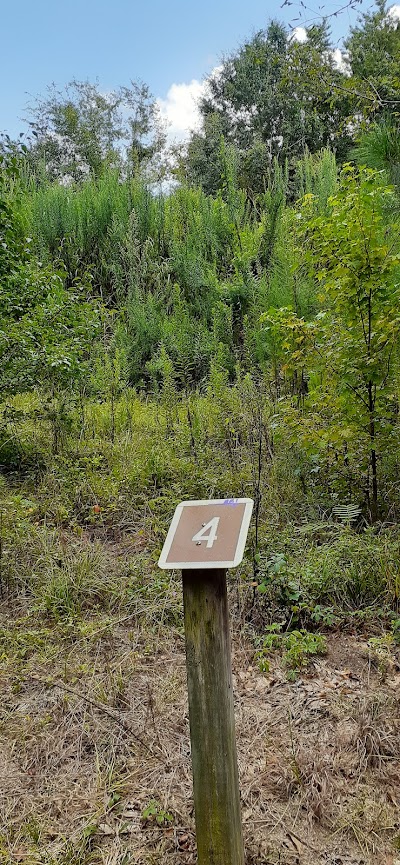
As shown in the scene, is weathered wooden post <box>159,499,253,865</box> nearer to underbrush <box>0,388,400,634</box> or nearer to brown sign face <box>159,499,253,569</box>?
brown sign face <box>159,499,253,569</box>

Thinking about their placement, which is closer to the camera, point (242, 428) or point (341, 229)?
point (341, 229)

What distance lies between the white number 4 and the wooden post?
7cm

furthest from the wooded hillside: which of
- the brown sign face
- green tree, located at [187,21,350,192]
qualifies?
green tree, located at [187,21,350,192]

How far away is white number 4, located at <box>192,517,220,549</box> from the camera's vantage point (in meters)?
1.15

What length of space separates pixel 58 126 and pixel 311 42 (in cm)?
1542

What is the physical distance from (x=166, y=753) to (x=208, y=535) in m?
1.10

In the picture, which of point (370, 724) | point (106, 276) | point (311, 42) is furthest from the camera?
point (106, 276)

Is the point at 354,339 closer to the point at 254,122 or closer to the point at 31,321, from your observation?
the point at 31,321

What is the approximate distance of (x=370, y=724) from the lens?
1.83 m

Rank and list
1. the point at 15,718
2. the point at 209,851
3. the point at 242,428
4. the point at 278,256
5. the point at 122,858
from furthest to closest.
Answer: the point at 278,256 < the point at 242,428 < the point at 15,718 < the point at 122,858 < the point at 209,851

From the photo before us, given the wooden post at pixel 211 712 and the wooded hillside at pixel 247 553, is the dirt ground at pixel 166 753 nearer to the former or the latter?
the wooded hillside at pixel 247 553

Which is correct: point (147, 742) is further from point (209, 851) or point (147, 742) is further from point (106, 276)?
point (106, 276)

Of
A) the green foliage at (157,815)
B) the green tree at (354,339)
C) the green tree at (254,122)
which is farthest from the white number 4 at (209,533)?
the green tree at (254,122)

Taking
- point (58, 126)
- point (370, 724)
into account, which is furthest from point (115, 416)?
point (58, 126)
